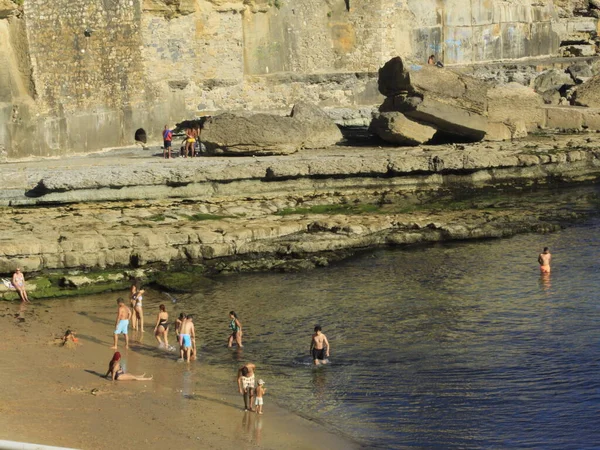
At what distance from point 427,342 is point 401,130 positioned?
12611mm

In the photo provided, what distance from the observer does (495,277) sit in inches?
868

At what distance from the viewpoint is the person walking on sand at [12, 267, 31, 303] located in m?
20.7

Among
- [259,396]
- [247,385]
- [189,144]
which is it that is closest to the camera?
[259,396]

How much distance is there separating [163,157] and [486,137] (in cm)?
904

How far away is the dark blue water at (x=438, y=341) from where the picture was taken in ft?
48.5

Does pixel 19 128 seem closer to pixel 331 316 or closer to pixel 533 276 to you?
pixel 331 316

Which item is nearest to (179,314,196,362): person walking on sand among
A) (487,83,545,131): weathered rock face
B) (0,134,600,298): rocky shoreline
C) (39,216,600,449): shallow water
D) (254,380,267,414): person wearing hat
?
(39,216,600,449): shallow water

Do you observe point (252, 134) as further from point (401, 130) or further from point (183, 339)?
point (183, 339)

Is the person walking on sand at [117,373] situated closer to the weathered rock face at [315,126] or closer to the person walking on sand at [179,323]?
the person walking on sand at [179,323]

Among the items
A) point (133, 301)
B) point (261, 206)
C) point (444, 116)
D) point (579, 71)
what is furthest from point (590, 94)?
point (133, 301)

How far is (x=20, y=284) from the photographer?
20703 mm

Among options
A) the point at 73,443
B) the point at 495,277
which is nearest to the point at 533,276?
the point at 495,277

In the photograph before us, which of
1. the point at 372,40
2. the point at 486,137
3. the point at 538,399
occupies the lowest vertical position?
the point at 538,399

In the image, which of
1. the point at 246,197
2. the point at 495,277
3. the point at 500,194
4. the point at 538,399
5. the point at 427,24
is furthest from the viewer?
the point at 427,24
